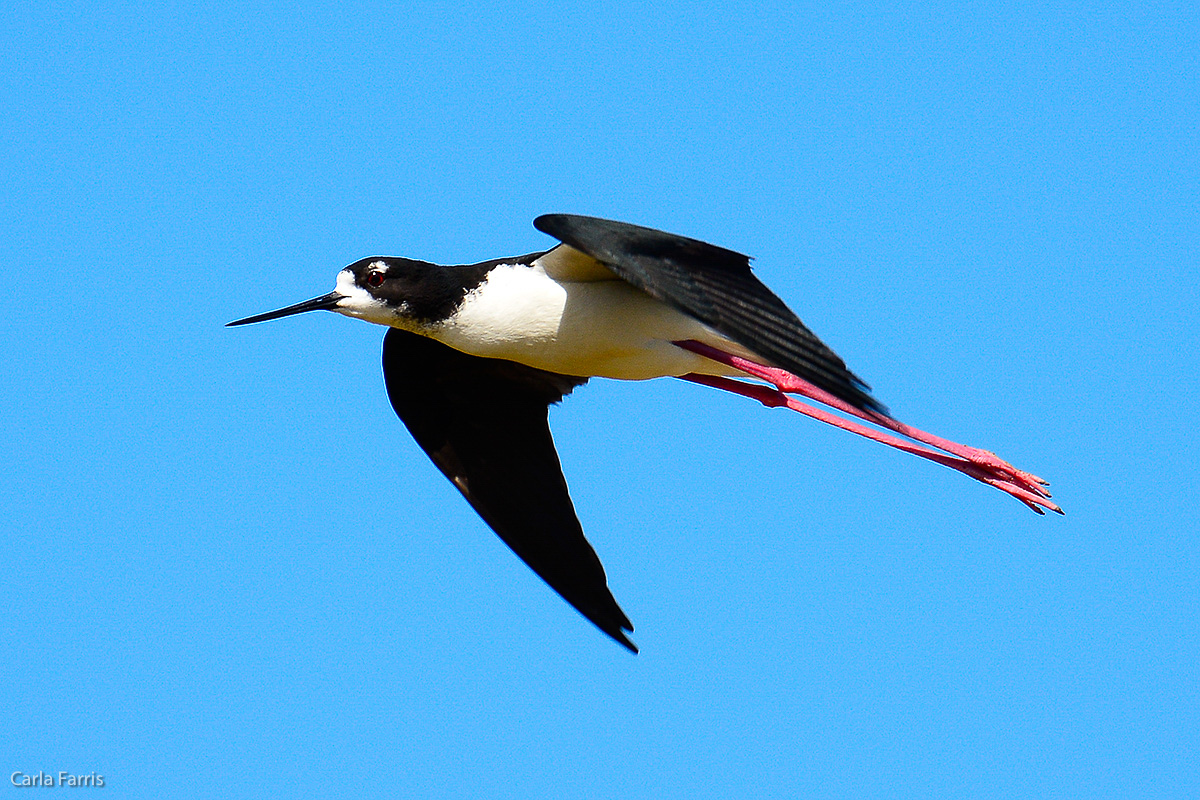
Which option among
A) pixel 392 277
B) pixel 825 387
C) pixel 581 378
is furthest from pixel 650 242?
pixel 581 378

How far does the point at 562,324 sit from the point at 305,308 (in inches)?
59.3

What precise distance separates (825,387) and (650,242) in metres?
1.19

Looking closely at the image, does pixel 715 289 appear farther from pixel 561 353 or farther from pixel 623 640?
pixel 623 640

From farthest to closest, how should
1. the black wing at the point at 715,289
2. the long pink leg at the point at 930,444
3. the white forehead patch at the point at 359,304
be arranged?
the long pink leg at the point at 930,444, the white forehead patch at the point at 359,304, the black wing at the point at 715,289

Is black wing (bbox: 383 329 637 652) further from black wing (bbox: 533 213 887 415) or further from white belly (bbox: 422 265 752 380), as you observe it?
black wing (bbox: 533 213 887 415)

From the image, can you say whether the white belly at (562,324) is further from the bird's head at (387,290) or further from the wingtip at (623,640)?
the wingtip at (623,640)

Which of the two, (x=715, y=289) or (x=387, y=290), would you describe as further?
(x=387, y=290)

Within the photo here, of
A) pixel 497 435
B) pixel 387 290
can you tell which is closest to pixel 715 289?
pixel 387 290

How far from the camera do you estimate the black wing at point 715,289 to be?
21.5ft

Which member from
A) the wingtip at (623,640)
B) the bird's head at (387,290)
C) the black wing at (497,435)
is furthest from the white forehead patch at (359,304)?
the wingtip at (623,640)

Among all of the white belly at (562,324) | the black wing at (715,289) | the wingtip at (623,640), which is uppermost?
the white belly at (562,324)

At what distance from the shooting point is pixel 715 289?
7008mm

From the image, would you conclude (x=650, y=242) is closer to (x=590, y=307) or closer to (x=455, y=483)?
(x=590, y=307)

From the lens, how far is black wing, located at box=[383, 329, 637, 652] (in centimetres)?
898
